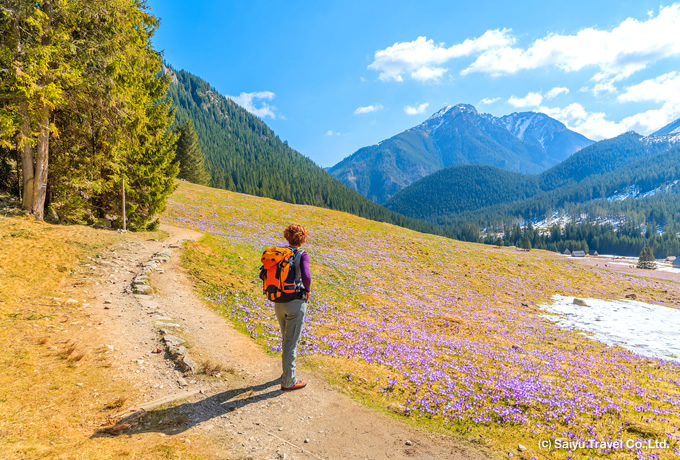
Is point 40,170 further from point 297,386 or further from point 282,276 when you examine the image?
point 297,386

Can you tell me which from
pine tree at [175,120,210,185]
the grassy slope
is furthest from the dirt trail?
pine tree at [175,120,210,185]

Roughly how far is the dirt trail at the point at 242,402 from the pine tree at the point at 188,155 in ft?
247

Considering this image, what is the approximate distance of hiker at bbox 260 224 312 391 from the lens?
22.8ft

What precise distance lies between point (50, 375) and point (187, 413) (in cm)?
338

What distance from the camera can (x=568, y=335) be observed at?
19.0m

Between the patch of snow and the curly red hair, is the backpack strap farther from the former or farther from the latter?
the patch of snow

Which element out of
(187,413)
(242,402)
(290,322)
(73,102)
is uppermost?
(73,102)

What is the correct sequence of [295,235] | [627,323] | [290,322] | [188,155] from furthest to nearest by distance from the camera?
[188,155] → [627,323] → [295,235] → [290,322]

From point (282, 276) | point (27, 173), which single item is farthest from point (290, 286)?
point (27, 173)

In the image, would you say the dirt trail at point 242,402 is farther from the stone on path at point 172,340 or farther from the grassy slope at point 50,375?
the grassy slope at point 50,375

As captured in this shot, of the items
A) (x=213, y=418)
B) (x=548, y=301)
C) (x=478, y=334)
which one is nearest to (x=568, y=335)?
(x=478, y=334)

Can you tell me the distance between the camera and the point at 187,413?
21.0 feet

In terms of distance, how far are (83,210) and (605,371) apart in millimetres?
29783

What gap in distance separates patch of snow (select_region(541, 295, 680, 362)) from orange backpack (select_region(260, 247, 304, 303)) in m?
20.3
